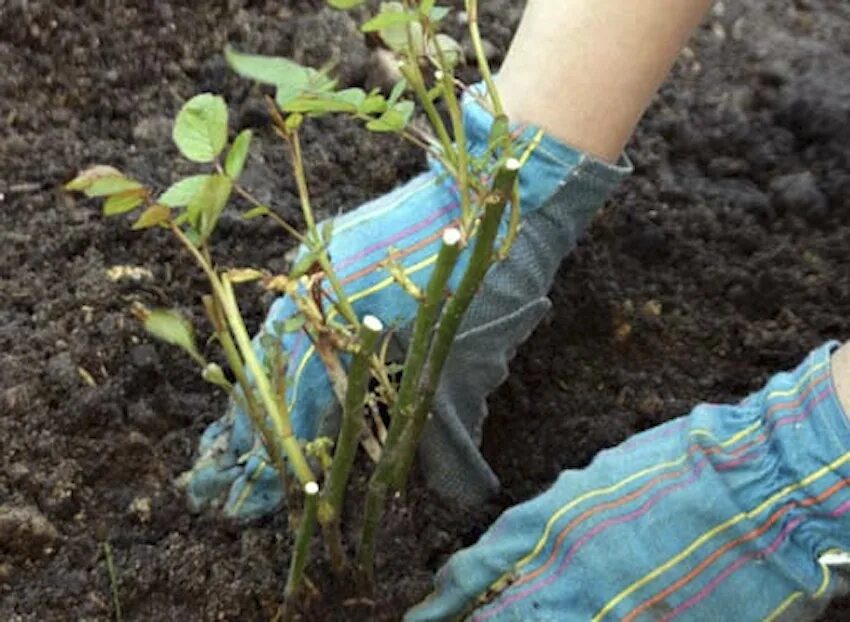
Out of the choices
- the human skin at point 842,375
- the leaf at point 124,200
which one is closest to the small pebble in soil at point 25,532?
the leaf at point 124,200

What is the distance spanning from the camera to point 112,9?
1.42m

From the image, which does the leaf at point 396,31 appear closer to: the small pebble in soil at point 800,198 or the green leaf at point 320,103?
the green leaf at point 320,103

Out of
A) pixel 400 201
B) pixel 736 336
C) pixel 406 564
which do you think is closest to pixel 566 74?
pixel 400 201

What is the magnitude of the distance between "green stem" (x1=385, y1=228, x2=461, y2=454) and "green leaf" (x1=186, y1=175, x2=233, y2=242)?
129 mm

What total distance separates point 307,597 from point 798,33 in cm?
105

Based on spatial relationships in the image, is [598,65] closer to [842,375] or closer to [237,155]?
[842,375]

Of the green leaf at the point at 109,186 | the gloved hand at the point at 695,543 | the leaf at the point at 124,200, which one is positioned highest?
the green leaf at the point at 109,186

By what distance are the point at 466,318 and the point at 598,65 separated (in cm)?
26

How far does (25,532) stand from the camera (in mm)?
1011

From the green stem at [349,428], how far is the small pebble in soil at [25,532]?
25cm

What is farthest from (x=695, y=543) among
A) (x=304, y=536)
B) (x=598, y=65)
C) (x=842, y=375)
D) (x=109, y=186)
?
(x=109, y=186)

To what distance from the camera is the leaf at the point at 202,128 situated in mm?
745

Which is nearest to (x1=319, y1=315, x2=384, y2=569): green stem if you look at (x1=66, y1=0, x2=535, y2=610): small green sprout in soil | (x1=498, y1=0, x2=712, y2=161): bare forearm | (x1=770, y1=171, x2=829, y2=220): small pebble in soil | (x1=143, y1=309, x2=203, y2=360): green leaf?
(x1=66, y1=0, x2=535, y2=610): small green sprout in soil

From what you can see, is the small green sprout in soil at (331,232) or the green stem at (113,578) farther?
the green stem at (113,578)
